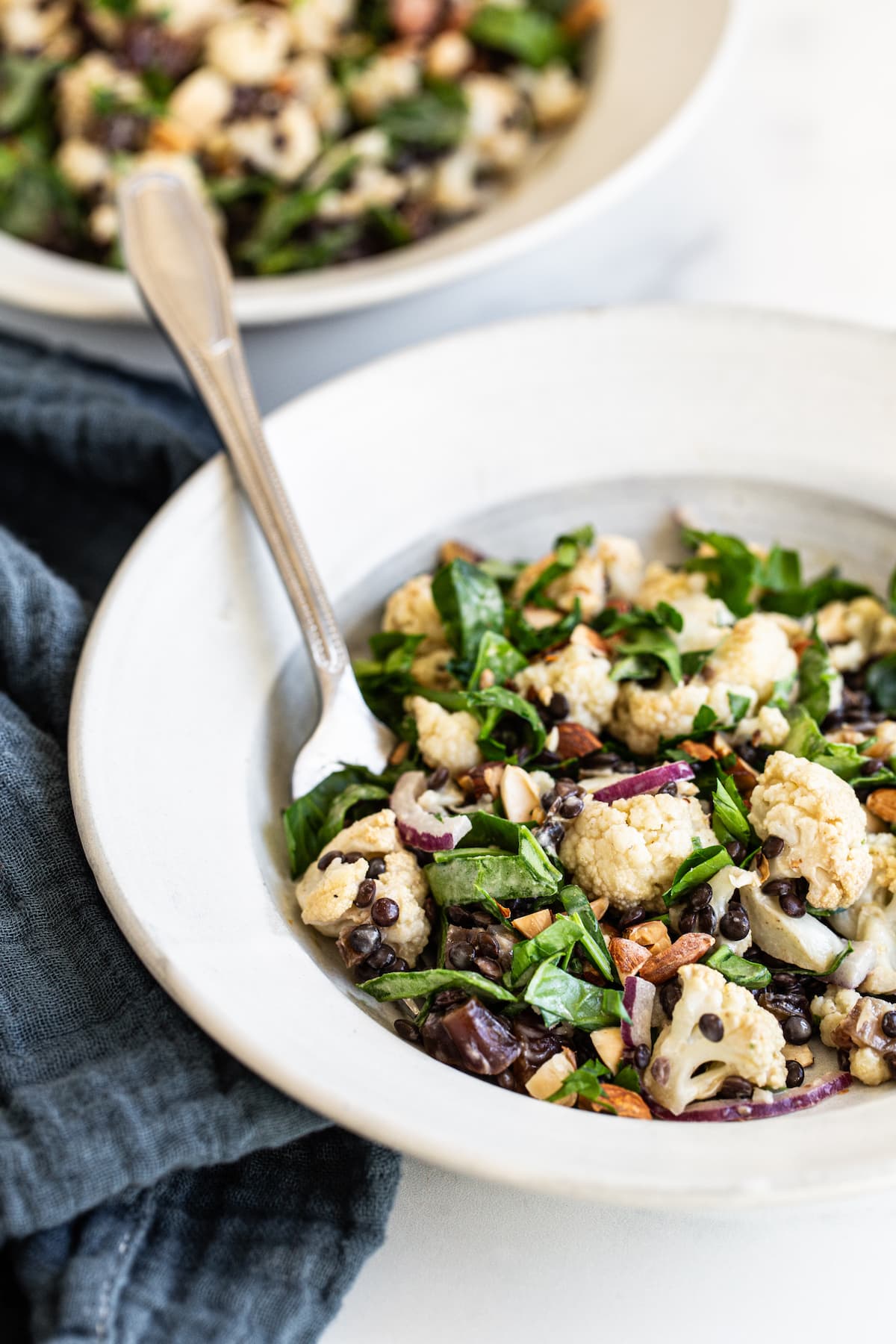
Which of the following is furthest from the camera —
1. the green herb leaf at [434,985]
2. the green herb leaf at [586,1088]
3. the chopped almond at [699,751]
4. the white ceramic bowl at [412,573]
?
the chopped almond at [699,751]

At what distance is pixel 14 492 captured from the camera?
283 cm

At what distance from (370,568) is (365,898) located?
81 centimetres

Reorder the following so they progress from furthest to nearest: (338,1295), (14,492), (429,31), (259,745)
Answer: (429,31) → (14,492) → (259,745) → (338,1295)

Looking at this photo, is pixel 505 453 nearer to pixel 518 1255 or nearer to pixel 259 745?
pixel 259 745

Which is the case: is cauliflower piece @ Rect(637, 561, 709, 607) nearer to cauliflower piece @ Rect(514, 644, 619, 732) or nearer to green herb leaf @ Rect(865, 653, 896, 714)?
cauliflower piece @ Rect(514, 644, 619, 732)

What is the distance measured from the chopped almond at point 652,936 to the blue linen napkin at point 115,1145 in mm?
498

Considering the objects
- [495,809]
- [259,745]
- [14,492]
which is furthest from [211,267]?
[495,809]

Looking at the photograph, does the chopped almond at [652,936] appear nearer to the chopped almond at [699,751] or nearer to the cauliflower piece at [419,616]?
the chopped almond at [699,751]

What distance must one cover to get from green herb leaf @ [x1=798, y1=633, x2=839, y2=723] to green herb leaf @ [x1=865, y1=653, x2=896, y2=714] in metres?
0.07

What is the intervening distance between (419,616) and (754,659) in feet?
2.07

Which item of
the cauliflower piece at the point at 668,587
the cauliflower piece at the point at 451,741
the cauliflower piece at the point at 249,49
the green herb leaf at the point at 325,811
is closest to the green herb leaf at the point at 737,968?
the cauliflower piece at the point at 451,741

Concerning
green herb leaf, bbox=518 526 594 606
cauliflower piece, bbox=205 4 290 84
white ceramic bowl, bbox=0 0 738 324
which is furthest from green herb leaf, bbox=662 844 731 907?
cauliflower piece, bbox=205 4 290 84

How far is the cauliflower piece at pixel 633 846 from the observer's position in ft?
6.48

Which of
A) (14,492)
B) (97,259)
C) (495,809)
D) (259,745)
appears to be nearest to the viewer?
(495,809)
